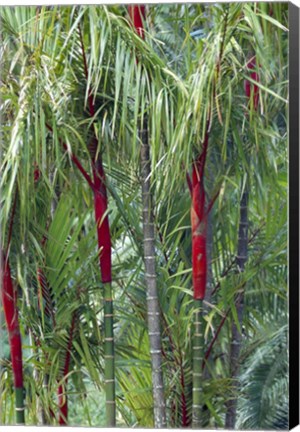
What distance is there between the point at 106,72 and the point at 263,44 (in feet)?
2.34

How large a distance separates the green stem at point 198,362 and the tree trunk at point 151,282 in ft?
0.50

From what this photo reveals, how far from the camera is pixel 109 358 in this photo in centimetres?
530

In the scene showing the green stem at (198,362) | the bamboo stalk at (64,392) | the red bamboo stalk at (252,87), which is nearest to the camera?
the red bamboo stalk at (252,87)

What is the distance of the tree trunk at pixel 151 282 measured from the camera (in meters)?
5.23

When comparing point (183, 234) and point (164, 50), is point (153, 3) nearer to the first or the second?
point (164, 50)

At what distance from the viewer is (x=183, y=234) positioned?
5.22 meters

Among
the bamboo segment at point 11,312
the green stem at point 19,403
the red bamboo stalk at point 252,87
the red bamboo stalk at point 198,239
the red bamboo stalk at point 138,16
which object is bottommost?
Result: the green stem at point 19,403

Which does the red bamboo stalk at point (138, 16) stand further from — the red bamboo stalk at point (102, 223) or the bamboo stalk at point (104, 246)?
the red bamboo stalk at point (102, 223)

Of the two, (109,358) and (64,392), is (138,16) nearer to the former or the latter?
(109,358)

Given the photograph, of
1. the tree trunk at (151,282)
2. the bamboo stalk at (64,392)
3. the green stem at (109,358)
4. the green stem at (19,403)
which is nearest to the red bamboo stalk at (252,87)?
the tree trunk at (151,282)

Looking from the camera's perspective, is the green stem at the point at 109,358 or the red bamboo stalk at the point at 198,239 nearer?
the red bamboo stalk at the point at 198,239

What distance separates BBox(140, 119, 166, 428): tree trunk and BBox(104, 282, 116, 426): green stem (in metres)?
0.18

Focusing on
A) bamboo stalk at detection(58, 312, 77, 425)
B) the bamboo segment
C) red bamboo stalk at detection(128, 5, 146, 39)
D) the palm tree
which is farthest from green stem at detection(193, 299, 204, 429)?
red bamboo stalk at detection(128, 5, 146, 39)

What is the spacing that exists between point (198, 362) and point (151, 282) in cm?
41
